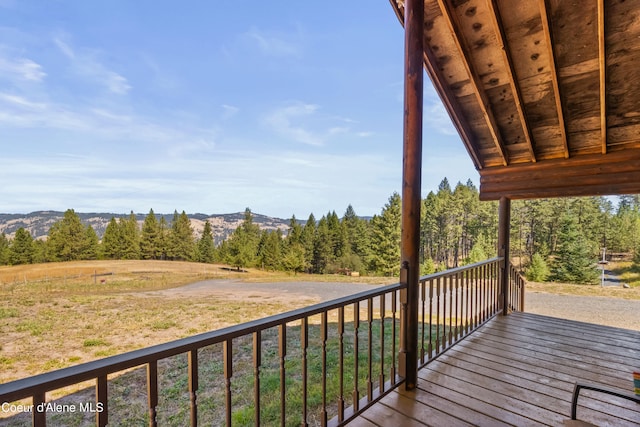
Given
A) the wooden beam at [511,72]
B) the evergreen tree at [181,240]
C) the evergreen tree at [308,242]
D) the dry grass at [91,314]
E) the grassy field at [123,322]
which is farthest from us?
the evergreen tree at [181,240]

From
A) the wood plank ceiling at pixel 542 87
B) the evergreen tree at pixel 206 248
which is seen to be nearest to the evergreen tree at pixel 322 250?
the evergreen tree at pixel 206 248

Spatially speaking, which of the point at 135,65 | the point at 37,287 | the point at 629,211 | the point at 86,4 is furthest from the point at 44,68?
the point at 629,211

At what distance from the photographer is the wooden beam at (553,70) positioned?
250 cm

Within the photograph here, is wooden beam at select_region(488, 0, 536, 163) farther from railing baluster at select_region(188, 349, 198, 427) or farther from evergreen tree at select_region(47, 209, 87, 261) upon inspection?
evergreen tree at select_region(47, 209, 87, 261)

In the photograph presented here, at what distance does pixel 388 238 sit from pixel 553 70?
22009 millimetres

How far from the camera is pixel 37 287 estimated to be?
1952 centimetres

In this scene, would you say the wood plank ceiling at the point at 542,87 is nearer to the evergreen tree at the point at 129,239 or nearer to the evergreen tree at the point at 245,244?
the evergreen tree at the point at 245,244

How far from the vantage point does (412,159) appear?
2322mm

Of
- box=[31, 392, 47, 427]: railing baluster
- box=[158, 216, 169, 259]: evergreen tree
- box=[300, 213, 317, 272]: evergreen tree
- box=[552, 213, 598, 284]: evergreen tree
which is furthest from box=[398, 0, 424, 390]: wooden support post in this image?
box=[158, 216, 169, 259]: evergreen tree

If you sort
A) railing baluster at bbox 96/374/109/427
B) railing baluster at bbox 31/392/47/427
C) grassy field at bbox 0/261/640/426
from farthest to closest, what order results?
grassy field at bbox 0/261/640/426, railing baluster at bbox 96/374/109/427, railing baluster at bbox 31/392/47/427

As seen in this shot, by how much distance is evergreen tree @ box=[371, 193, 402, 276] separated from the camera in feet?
Answer: 78.4

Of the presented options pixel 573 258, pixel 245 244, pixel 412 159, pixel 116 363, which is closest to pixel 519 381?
pixel 412 159

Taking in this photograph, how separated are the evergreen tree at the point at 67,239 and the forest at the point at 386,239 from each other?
73 millimetres

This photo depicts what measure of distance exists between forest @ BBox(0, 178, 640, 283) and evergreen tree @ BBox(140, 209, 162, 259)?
0.10m
